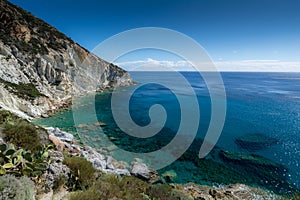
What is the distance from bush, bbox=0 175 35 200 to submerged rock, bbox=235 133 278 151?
1977 centimetres

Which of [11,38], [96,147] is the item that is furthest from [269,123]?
[11,38]

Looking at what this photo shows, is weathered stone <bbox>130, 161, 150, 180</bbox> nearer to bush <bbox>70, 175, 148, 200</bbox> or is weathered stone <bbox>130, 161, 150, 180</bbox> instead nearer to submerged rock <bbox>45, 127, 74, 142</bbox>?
submerged rock <bbox>45, 127, 74, 142</bbox>

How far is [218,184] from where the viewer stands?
12.6 meters

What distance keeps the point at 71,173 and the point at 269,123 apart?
29478 millimetres

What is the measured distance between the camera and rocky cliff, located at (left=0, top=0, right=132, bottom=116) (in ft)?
83.1

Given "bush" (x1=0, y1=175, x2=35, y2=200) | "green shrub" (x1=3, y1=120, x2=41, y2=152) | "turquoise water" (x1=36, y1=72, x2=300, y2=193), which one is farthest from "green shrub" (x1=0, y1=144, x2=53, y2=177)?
"turquoise water" (x1=36, y1=72, x2=300, y2=193)

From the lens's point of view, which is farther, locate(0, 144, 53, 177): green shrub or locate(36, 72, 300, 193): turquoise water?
locate(36, 72, 300, 193): turquoise water

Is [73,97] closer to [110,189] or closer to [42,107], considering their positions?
[42,107]

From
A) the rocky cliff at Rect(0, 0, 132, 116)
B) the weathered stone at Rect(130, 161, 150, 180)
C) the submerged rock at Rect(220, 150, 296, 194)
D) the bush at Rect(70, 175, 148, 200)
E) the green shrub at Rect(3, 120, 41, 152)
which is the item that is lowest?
the submerged rock at Rect(220, 150, 296, 194)

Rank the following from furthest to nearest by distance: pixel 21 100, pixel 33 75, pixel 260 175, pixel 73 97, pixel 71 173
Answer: pixel 73 97, pixel 33 75, pixel 21 100, pixel 260 175, pixel 71 173

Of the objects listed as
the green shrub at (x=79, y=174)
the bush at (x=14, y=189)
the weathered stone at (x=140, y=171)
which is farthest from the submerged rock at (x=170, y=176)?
the bush at (x=14, y=189)

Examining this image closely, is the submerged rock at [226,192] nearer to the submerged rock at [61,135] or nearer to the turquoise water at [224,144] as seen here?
the turquoise water at [224,144]

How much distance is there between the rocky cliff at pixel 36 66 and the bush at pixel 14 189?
20.5m

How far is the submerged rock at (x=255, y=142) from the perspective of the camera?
18969 mm
